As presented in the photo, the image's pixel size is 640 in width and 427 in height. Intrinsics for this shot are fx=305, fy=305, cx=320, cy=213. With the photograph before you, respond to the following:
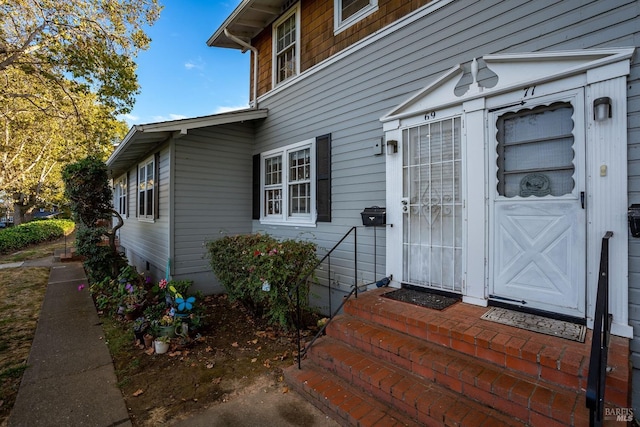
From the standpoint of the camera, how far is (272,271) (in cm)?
386

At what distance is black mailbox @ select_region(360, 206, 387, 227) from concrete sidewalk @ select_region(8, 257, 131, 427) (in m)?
3.15

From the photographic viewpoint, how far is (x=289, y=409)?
2.63m

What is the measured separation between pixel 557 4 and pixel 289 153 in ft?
13.9

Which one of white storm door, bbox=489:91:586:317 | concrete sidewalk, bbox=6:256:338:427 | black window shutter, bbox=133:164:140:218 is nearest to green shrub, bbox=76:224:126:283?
black window shutter, bbox=133:164:140:218

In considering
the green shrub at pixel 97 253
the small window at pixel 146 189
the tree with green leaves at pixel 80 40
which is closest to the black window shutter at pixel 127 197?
the small window at pixel 146 189

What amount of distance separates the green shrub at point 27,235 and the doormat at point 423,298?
17.2m

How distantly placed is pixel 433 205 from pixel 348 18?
329cm

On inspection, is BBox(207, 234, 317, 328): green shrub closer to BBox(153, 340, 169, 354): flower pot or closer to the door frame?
BBox(153, 340, 169, 354): flower pot

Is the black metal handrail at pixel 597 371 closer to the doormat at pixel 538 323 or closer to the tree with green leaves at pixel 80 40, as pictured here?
the doormat at pixel 538 323

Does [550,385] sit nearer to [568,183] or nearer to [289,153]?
[568,183]

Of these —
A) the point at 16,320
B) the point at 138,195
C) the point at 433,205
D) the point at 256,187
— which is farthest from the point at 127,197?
the point at 433,205

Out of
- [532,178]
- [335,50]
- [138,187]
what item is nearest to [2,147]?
[138,187]

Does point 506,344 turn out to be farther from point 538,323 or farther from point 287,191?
point 287,191

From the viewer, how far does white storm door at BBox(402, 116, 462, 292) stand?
3430 millimetres
